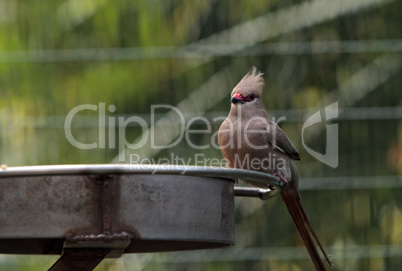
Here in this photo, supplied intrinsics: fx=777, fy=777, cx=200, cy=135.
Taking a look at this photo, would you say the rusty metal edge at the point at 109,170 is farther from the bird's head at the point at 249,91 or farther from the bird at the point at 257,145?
the bird's head at the point at 249,91

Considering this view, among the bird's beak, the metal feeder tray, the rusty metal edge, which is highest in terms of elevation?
the bird's beak

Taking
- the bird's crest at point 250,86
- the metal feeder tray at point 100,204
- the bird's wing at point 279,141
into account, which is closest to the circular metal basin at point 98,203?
the metal feeder tray at point 100,204

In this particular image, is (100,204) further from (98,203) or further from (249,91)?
(249,91)

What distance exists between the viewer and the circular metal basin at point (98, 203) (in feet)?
6.50

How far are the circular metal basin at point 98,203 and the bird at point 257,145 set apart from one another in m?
1.66

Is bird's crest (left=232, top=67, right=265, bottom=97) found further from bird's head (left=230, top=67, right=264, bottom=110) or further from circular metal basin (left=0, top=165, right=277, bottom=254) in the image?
circular metal basin (left=0, top=165, right=277, bottom=254)

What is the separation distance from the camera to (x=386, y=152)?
5246mm

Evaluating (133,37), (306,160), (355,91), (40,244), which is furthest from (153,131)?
(40,244)

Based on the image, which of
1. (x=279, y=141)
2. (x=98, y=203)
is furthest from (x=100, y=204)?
(x=279, y=141)

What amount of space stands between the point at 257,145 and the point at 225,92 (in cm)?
151

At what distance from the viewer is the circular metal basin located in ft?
6.50

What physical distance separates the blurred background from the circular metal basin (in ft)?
9.72

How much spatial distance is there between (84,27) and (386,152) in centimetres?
222

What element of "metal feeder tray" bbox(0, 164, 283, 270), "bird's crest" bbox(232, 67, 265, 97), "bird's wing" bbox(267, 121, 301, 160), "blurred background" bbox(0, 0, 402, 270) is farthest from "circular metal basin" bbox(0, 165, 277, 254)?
"blurred background" bbox(0, 0, 402, 270)
